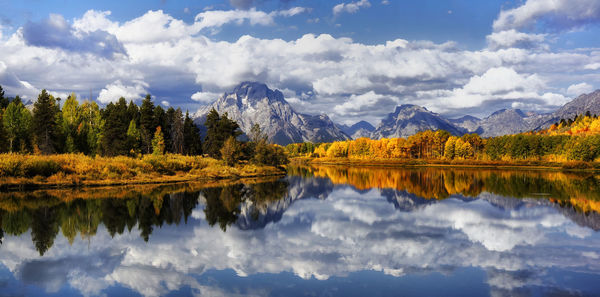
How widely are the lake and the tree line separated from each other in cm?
3992

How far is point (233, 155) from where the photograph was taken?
79.2 meters

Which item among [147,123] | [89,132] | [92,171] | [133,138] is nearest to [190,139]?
[147,123]

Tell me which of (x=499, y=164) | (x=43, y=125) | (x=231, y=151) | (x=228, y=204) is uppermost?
(x=43, y=125)

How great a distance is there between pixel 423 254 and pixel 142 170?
48615mm

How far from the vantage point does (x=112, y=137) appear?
74125 millimetres

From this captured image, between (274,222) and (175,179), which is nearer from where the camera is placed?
(274,222)

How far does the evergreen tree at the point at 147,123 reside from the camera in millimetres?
85881

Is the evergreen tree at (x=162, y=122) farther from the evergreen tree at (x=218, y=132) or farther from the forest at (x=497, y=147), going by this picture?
the forest at (x=497, y=147)

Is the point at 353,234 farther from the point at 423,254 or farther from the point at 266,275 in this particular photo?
the point at 266,275

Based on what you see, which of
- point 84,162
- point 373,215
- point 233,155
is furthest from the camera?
point 233,155

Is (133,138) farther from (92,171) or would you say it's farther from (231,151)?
(92,171)

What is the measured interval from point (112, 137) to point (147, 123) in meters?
15.6

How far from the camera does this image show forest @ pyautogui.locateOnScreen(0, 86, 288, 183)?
214 ft

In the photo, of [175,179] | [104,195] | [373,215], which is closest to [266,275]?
[373,215]
